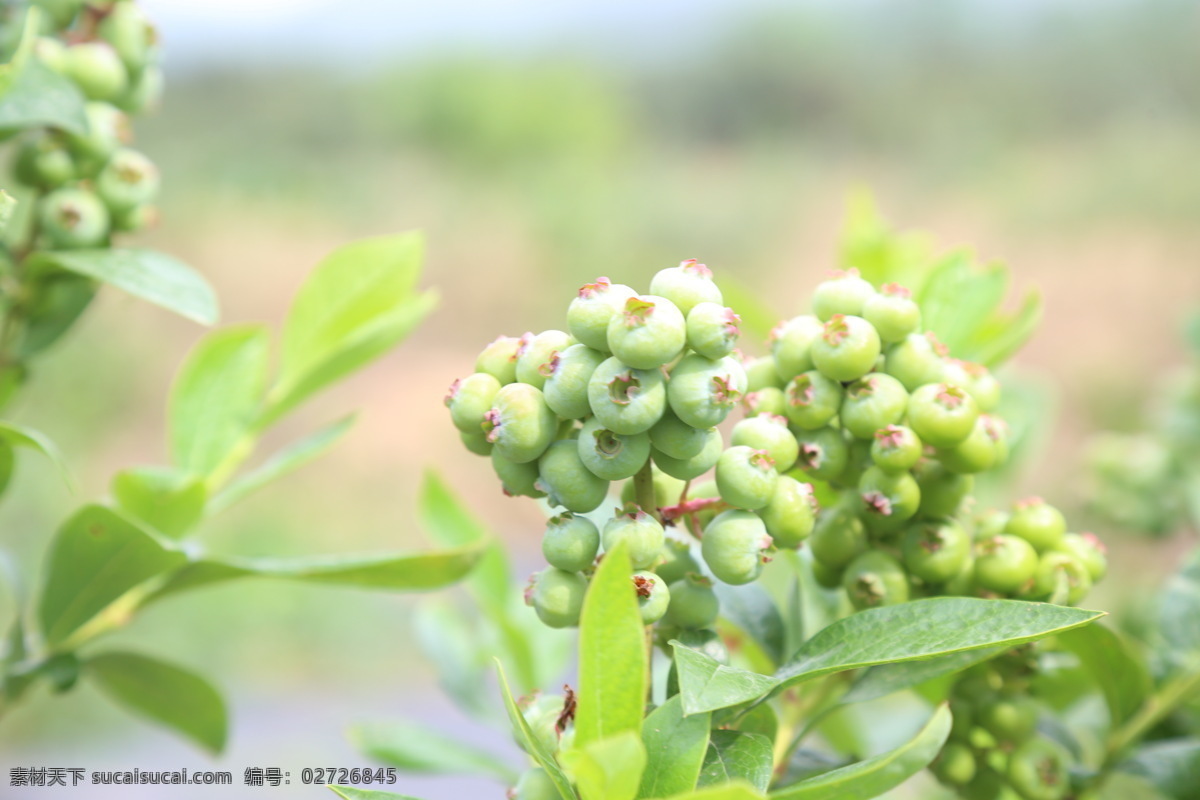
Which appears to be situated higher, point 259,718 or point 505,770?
point 505,770

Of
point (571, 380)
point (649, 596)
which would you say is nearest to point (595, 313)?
point (571, 380)

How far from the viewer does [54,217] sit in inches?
29.6

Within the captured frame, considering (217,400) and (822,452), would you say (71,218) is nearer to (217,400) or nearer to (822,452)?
(217,400)

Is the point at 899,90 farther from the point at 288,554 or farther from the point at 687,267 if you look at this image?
the point at 687,267

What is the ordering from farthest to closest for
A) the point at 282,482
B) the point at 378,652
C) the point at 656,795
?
the point at 282,482 < the point at 378,652 < the point at 656,795

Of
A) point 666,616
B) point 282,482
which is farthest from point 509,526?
point 666,616

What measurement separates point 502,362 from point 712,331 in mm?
121

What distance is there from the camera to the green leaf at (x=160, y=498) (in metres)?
0.76

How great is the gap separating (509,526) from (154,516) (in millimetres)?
6178

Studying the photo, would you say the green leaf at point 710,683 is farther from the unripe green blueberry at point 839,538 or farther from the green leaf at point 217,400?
the green leaf at point 217,400

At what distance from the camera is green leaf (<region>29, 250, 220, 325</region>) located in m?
0.69

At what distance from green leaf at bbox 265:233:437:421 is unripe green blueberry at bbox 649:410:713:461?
41cm

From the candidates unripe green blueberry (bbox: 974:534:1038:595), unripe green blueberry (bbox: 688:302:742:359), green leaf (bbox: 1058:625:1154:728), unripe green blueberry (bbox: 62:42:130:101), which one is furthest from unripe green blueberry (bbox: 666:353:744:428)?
unripe green blueberry (bbox: 62:42:130:101)

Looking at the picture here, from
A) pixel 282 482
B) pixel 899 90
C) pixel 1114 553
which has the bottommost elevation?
pixel 282 482
